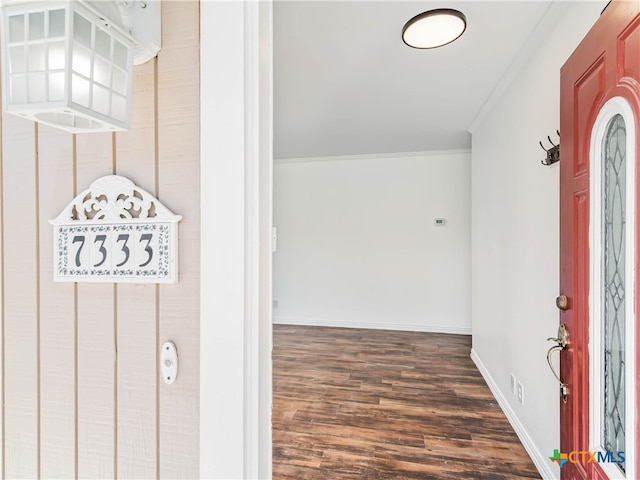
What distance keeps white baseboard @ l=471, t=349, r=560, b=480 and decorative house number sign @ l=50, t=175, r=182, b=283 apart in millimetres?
2168

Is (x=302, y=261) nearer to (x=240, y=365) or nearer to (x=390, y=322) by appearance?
(x=390, y=322)

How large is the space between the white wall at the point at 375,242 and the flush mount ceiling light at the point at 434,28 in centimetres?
286

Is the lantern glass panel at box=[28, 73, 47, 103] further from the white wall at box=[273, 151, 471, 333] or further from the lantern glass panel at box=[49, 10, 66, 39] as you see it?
the white wall at box=[273, 151, 471, 333]

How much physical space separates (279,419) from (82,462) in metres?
1.85

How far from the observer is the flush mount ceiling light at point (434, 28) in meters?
1.66

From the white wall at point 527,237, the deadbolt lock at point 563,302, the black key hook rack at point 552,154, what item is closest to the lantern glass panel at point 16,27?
the deadbolt lock at point 563,302

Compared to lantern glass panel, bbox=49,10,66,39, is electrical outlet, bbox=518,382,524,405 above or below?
below

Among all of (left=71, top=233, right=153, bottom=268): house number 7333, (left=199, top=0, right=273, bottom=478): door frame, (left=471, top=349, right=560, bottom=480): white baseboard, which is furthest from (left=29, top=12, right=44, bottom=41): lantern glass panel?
(left=471, top=349, right=560, bottom=480): white baseboard

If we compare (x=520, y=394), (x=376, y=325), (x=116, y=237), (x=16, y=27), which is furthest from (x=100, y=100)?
(x=376, y=325)

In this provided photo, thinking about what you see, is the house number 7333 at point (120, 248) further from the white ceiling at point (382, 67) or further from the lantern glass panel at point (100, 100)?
the white ceiling at point (382, 67)

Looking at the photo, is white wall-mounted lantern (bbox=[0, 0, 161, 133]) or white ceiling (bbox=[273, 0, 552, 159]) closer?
white wall-mounted lantern (bbox=[0, 0, 161, 133])

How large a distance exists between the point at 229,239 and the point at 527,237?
2.08 m

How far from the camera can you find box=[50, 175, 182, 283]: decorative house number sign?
25.7 inches

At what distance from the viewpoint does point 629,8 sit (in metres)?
0.83
